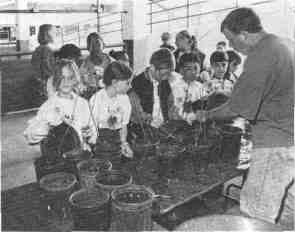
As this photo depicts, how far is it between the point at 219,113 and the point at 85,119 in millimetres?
1039

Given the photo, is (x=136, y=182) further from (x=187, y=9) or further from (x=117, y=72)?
(x=187, y=9)

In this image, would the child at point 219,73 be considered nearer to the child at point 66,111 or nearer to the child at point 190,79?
the child at point 190,79

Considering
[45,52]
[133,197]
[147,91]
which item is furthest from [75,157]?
[45,52]

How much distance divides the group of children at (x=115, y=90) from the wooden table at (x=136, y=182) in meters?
0.32

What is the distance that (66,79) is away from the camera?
2494 millimetres

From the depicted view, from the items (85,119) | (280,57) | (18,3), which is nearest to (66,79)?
(85,119)

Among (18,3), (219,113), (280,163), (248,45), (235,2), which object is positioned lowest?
(280,163)

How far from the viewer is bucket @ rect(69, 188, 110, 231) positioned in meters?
1.69

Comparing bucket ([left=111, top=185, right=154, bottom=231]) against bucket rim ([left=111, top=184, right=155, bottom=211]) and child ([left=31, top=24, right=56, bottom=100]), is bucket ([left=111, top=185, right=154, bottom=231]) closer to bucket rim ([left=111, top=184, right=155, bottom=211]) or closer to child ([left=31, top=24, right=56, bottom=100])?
bucket rim ([left=111, top=184, right=155, bottom=211])

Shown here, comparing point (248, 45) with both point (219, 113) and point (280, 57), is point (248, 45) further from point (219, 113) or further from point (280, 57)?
point (219, 113)

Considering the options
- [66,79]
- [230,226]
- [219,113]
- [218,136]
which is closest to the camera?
[230,226]

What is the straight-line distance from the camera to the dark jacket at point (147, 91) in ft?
10.5

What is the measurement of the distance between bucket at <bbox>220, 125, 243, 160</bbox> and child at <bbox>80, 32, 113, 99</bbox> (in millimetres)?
1904

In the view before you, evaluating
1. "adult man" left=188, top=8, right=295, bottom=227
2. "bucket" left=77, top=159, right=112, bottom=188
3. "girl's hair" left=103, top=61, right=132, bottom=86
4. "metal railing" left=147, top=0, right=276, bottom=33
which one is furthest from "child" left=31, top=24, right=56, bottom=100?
"metal railing" left=147, top=0, right=276, bottom=33
